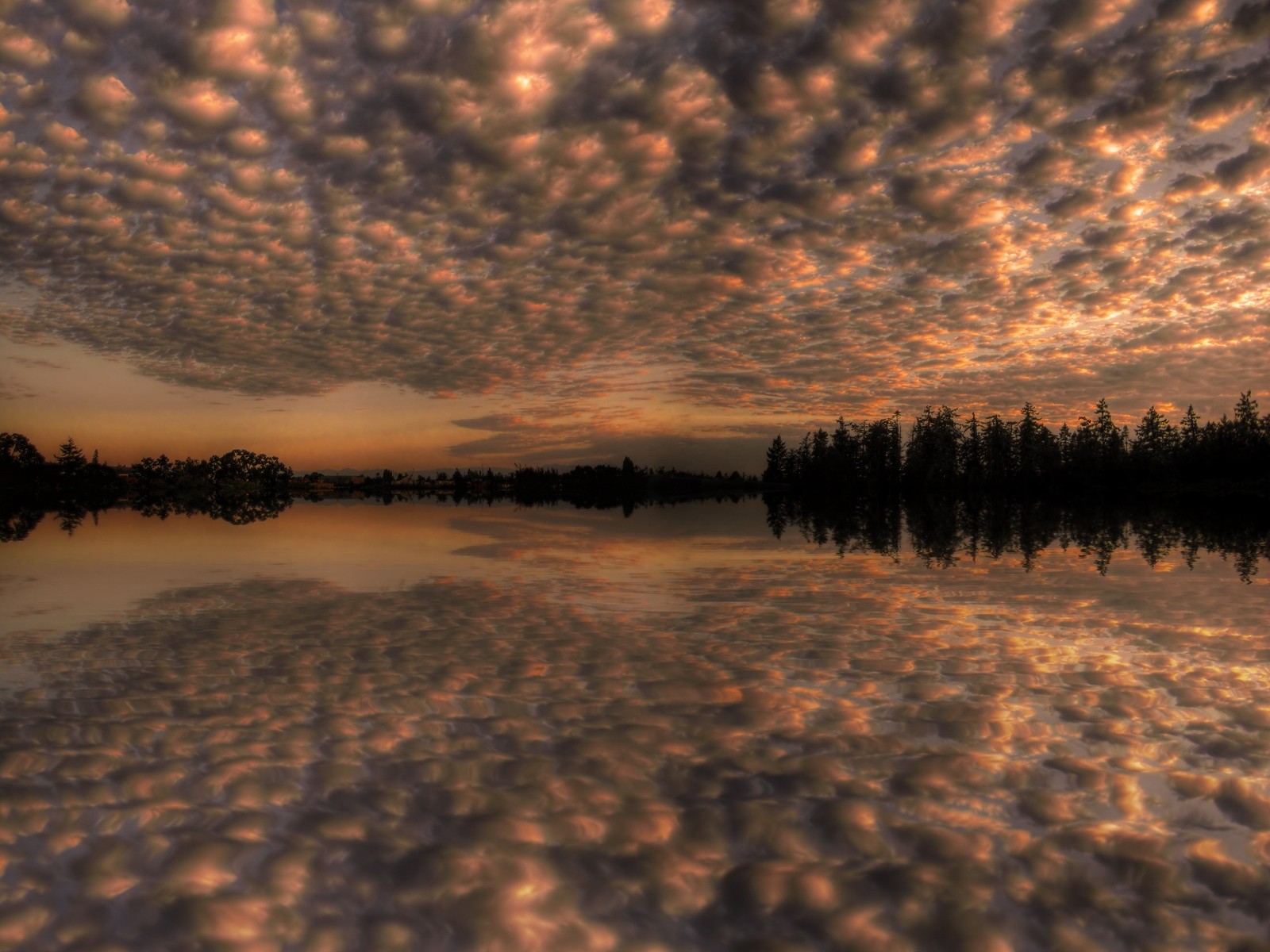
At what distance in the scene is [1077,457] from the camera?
16625 centimetres

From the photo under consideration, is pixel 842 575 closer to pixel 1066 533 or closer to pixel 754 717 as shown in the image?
pixel 754 717

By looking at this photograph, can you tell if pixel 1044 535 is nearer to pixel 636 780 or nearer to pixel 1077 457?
pixel 636 780

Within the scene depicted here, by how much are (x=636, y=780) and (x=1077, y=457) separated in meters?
186

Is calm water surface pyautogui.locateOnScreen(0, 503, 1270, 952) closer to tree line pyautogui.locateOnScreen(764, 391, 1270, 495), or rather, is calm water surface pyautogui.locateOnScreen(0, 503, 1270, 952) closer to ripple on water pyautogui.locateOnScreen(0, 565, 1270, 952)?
ripple on water pyautogui.locateOnScreen(0, 565, 1270, 952)

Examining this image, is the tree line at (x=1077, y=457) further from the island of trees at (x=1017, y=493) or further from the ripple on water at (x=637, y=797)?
the ripple on water at (x=637, y=797)

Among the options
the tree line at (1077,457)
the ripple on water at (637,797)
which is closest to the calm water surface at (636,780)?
the ripple on water at (637,797)

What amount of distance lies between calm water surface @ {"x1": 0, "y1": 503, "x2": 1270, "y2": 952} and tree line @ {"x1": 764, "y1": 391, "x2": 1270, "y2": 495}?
510 ft

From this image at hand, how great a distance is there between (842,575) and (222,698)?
16.9 metres

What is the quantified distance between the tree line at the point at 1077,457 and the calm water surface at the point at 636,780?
155600mm

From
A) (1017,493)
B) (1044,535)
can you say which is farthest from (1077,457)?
(1044,535)

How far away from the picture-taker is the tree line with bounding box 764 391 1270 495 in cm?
14675

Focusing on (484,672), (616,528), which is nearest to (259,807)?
(484,672)

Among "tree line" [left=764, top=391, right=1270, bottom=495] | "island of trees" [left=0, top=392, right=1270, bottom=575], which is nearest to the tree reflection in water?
"island of trees" [left=0, top=392, right=1270, bottom=575]

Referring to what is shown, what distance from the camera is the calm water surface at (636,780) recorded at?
16.2 ft
